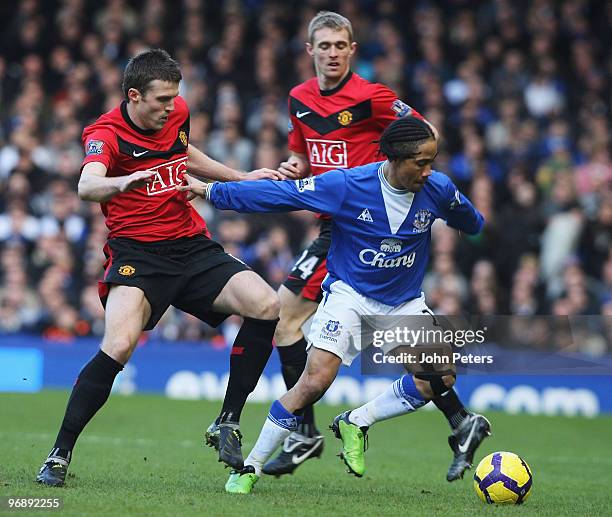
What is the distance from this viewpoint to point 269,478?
8258mm

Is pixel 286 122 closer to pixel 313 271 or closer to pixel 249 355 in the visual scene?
pixel 313 271

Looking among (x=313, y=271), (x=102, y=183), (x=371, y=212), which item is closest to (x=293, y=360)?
(x=313, y=271)

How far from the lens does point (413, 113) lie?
8219mm

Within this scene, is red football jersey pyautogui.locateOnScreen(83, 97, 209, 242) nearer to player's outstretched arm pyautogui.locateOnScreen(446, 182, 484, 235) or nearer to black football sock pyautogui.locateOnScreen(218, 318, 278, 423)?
black football sock pyautogui.locateOnScreen(218, 318, 278, 423)

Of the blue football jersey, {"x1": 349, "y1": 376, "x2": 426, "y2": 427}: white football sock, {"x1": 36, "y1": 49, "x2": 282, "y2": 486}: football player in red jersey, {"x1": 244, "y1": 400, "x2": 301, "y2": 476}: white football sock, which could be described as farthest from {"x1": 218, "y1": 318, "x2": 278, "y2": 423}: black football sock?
{"x1": 349, "y1": 376, "x2": 426, "y2": 427}: white football sock

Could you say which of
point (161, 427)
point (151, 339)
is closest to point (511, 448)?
point (161, 427)

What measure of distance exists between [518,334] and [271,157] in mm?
5140

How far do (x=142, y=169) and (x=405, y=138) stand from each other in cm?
163

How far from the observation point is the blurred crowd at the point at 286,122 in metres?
15.1

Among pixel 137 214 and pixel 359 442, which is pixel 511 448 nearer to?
→ pixel 359 442

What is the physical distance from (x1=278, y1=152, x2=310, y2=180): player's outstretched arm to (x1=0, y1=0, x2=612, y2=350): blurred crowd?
224 inches

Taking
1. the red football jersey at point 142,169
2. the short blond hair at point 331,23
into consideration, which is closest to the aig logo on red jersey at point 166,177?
the red football jersey at point 142,169

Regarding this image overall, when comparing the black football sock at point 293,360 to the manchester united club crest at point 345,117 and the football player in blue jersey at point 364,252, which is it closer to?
the football player in blue jersey at point 364,252

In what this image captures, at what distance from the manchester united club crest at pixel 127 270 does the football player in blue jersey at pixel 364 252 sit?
2.01 ft
